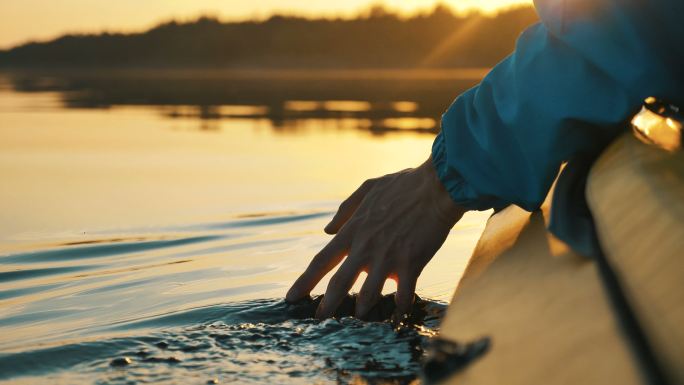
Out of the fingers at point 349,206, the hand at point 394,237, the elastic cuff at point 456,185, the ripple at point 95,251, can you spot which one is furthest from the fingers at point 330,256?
the ripple at point 95,251

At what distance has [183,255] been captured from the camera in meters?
3.39

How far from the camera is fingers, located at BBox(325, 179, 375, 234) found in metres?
1.96

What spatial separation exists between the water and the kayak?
0.40 metres

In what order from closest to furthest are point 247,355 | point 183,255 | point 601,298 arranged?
point 601,298, point 247,355, point 183,255

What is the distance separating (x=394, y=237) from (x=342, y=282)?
144 mm

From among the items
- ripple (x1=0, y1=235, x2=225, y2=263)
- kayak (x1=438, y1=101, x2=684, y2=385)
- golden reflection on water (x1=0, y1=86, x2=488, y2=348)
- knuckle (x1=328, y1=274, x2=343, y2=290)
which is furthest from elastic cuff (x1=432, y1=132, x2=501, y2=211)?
ripple (x1=0, y1=235, x2=225, y2=263)

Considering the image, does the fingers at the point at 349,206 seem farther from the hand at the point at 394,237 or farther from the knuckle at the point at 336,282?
the knuckle at the point at 336,282

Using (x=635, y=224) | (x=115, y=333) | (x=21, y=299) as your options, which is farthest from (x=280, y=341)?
(x=21, y=299)

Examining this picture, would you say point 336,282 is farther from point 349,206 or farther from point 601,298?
point 601,298

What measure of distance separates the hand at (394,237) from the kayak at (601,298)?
182 mm

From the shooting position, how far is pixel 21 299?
2.79m

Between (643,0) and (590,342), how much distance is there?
2.24 ft

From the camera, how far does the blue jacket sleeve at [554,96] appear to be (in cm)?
144

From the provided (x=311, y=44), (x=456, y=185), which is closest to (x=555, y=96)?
(x=456, y=185)
